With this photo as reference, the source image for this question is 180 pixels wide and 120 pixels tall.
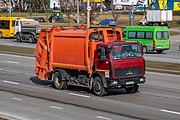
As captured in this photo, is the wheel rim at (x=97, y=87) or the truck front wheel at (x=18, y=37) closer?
the wheel rim at (x=97, y=87)

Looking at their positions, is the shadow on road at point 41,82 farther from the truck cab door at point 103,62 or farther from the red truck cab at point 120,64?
the red truck cab at point 120,64

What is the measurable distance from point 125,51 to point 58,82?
3.66 meters

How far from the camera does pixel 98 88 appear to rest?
1908 centimetres

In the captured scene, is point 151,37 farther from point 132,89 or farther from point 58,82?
point 132,89

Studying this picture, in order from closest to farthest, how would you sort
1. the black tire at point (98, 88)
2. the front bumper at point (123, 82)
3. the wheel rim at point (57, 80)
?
the front bumper at point (123, 82), the black tire at point (98, 88), the wheel rim at point (57, 80)

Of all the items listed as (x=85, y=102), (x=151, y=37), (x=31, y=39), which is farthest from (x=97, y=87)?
(x=31, y=39)

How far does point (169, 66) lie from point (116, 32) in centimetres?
764

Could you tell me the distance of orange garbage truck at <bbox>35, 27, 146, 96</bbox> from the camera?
18.8 metres

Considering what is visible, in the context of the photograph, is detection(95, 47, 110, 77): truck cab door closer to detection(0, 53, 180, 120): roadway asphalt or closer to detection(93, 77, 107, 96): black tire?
detection(93, 77, 107, 96): black tire

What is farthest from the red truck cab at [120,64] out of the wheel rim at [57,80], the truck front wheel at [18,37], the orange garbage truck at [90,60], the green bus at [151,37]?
the truck front wheel at [18,37]

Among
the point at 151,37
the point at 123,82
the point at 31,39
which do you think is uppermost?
the point at 151,37

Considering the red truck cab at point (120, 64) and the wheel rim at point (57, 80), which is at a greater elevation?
the red truck cab at point (120, 64)

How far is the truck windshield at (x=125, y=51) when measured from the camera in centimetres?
1880

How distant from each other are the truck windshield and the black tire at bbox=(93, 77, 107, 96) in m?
1.08
